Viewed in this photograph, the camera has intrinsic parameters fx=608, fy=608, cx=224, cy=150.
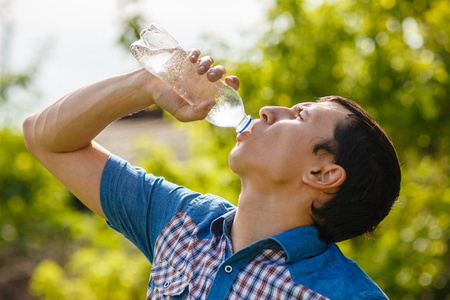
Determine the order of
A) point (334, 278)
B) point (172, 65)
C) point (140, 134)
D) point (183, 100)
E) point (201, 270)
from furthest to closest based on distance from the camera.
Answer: point (140, 134) < point (172, 65) < point (183, 100) < point (201, 270) < point (334, 278)

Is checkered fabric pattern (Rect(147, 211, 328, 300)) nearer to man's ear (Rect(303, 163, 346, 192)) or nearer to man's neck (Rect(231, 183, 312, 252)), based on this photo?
man's neck (Rect(231, 183, 312, 252))

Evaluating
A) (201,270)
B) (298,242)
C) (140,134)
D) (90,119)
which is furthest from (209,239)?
(140,134)

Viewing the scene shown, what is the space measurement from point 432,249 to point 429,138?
72cm

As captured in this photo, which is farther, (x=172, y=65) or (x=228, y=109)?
(x=228, y=109)

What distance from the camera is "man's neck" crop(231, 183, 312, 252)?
173 cm

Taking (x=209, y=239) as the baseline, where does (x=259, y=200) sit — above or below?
above

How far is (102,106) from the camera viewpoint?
1.95 metres

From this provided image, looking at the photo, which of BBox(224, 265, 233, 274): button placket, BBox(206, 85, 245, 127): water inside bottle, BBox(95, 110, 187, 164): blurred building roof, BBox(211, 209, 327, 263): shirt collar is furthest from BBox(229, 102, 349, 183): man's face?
BBox(95, 110, 187, 164): blurred building roof

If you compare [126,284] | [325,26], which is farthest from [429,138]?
[126,284]

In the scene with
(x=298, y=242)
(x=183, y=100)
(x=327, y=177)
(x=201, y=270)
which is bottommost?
(x=201, y=270)

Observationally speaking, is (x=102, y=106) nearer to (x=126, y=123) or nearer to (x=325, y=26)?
(x=325, y=26)

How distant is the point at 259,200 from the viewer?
5.70ft

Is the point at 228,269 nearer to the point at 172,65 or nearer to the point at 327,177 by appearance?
the point at 327,177

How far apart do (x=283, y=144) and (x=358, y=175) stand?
234 mm
